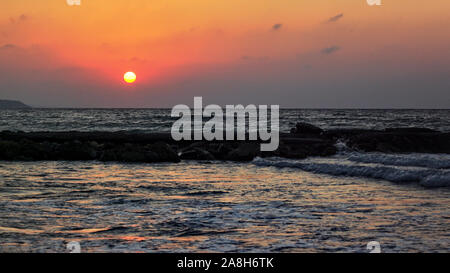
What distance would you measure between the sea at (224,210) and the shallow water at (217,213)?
18 millimetres

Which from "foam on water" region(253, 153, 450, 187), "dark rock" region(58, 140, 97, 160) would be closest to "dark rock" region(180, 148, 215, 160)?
"foam on water" region(253, 153, 450, 187)

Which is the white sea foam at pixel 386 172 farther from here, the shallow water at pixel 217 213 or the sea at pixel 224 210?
the shallow water at pixel 217 213

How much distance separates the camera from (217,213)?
30.2 ft

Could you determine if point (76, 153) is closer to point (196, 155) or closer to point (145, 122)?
point (196, 155)

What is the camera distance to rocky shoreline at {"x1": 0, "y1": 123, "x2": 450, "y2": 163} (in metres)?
20.6

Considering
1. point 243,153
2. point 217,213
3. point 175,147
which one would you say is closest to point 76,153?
point 175,147

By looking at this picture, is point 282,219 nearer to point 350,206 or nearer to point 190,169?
point 350,206

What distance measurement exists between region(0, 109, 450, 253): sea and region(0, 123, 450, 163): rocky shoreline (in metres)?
4.15

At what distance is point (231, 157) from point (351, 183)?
343 inches

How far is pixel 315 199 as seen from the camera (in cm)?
1081

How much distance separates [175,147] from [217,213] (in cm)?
1611

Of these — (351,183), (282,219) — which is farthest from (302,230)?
(351,183)
